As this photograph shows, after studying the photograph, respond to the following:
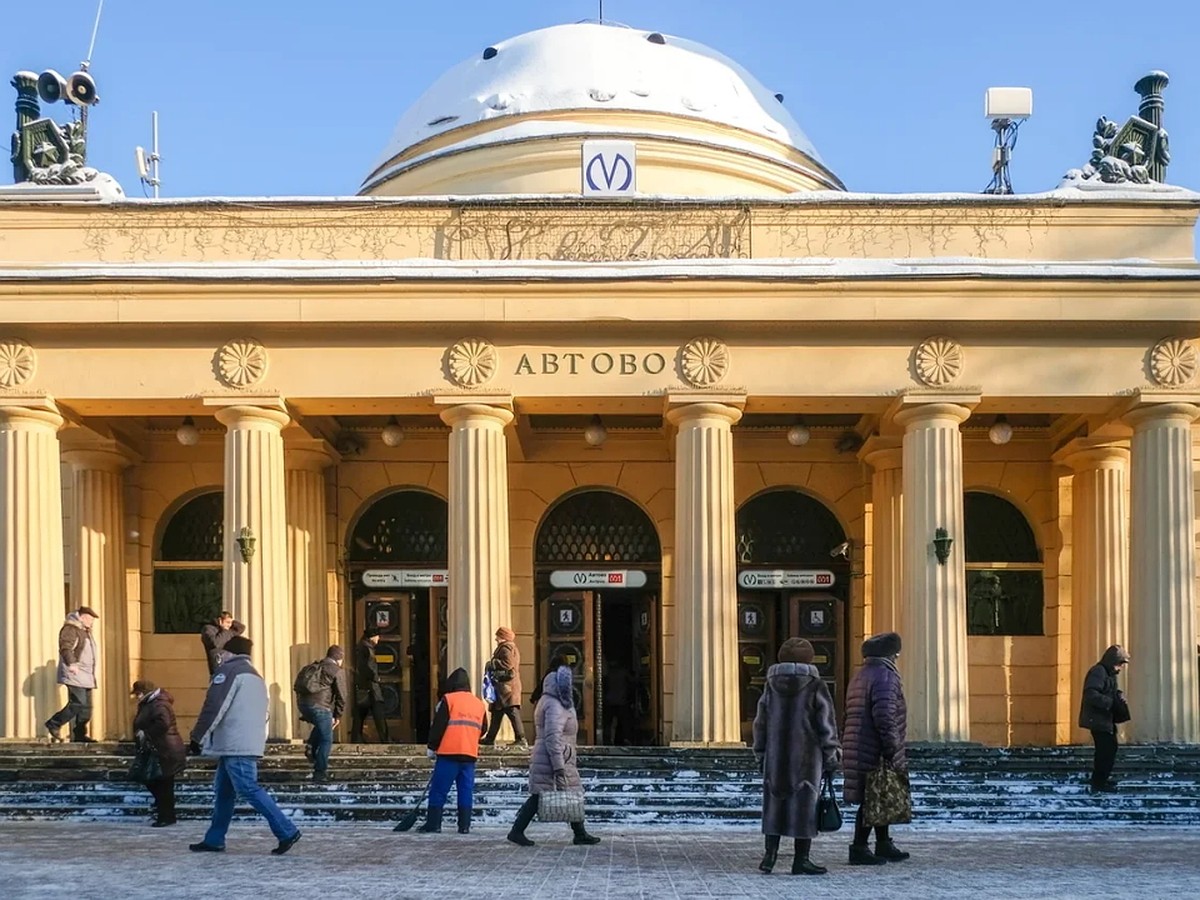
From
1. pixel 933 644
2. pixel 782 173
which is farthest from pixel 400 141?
pixel 933 644

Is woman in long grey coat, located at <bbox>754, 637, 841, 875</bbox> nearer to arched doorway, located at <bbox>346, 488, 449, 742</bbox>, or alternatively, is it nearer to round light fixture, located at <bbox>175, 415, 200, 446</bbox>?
round light fixture, located at <bbox>175, 415, 200, 446</bbox>

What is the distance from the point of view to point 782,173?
28000mm

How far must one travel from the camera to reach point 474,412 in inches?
841

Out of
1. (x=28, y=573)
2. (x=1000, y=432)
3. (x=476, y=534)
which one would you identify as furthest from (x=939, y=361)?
(x=28, y=573)

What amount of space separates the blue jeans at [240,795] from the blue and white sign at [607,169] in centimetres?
1192

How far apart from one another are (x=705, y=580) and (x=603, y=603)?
191 inches

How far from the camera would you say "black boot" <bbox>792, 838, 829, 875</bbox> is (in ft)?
38.1

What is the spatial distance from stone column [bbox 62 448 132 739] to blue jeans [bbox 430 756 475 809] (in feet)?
36.0

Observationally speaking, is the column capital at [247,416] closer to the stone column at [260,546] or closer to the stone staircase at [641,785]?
the stone column at [260,546]

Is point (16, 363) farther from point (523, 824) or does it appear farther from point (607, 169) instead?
point (523, 824)

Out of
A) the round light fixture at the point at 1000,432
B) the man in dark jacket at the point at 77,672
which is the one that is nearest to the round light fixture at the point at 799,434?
the round light fixture at the point at 1000,432

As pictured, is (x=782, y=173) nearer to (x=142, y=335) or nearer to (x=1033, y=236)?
(x=1033, y=236)

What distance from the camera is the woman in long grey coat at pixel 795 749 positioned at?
1165 centimetres

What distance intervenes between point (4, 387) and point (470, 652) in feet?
22.3
